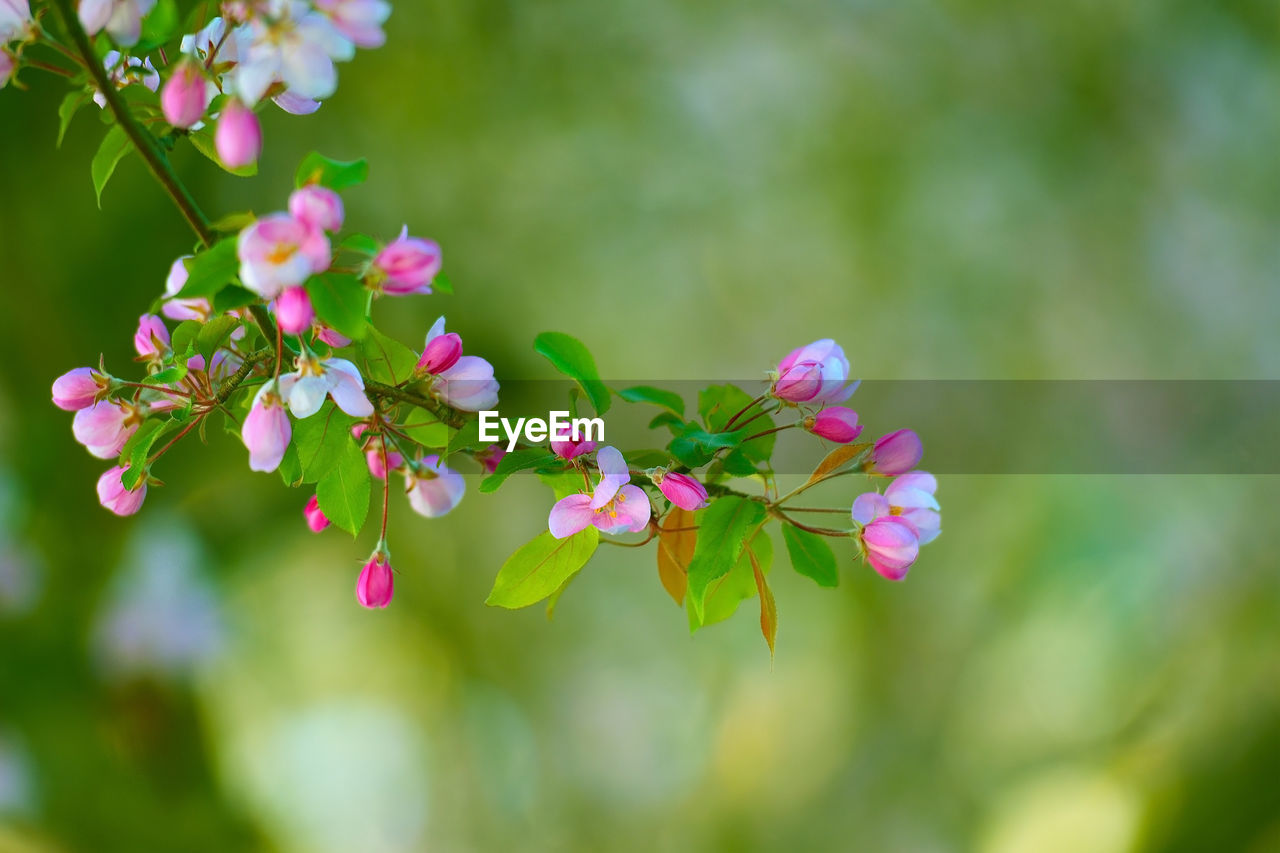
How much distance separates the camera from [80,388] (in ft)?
1.27

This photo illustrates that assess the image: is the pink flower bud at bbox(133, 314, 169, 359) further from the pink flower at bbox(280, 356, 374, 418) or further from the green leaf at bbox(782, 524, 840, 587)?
the green leaf at bbox(782, 524, 840, 587)

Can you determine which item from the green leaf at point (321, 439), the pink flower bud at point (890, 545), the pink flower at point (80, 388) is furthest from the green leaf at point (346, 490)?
the pink flower bud at point (890, 545)

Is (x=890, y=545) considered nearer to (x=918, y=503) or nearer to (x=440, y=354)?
(x=918, y=503)

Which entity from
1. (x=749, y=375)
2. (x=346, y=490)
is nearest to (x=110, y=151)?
(x=346, y=490)

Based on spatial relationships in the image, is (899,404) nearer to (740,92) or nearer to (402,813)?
(740,92)

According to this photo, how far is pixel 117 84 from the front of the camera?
1.28ft

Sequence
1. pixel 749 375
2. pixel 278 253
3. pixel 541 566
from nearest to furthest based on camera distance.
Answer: pixel 278 253 < pixel 541 566 < pixel 749 375

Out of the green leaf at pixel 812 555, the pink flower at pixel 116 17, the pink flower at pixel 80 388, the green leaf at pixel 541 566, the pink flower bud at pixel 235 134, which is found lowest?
the green leaf at pixel 812 555

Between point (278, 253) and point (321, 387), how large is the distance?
0.20 ft

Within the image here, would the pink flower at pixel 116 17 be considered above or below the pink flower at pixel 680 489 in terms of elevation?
above

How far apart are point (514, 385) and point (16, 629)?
2.92 ft

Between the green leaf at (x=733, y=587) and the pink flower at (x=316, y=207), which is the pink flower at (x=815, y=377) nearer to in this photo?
the green leaf at (x=733, y=587)

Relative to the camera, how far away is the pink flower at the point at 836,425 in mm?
403

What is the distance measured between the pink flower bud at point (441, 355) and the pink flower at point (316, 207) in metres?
0.08
